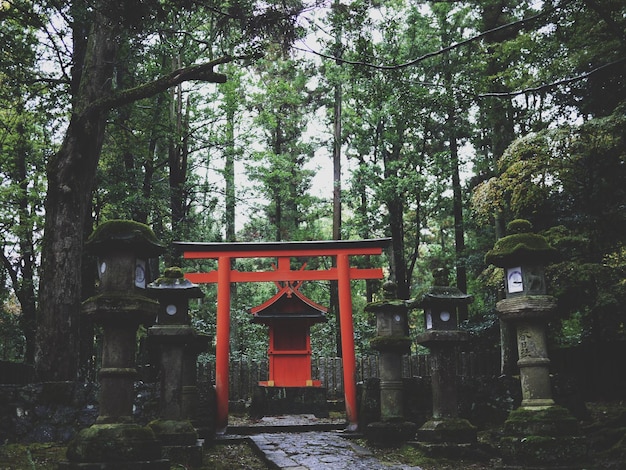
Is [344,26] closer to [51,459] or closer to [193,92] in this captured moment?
[51,459]

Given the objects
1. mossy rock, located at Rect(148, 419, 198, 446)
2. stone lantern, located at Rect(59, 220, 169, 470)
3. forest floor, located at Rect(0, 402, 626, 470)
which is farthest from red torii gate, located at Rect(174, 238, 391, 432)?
stone lantern, located at Rect(59, 220, 169, 470)

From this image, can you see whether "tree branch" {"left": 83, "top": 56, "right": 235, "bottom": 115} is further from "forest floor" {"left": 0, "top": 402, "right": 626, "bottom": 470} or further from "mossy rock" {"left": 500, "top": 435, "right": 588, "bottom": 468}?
"mossy rock" {"left": 500, "top": 435, "right": 588, "bottom": 468}

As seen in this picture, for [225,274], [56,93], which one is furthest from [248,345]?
[56,93]

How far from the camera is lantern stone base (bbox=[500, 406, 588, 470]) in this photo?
5.60 metres

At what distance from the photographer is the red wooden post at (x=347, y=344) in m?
10.6

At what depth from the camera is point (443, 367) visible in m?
7.83

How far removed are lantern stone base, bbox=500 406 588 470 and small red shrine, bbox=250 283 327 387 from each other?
9.50 meters

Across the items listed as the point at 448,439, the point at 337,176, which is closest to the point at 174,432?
the point at 448,439

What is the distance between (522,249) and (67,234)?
7531mm

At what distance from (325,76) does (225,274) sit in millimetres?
13054

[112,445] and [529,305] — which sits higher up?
[529,305]

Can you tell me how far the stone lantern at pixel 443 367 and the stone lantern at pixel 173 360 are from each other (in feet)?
10.5

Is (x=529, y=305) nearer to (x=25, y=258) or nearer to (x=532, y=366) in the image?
(x=532, y=366)

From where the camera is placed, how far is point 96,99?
10398 mm
